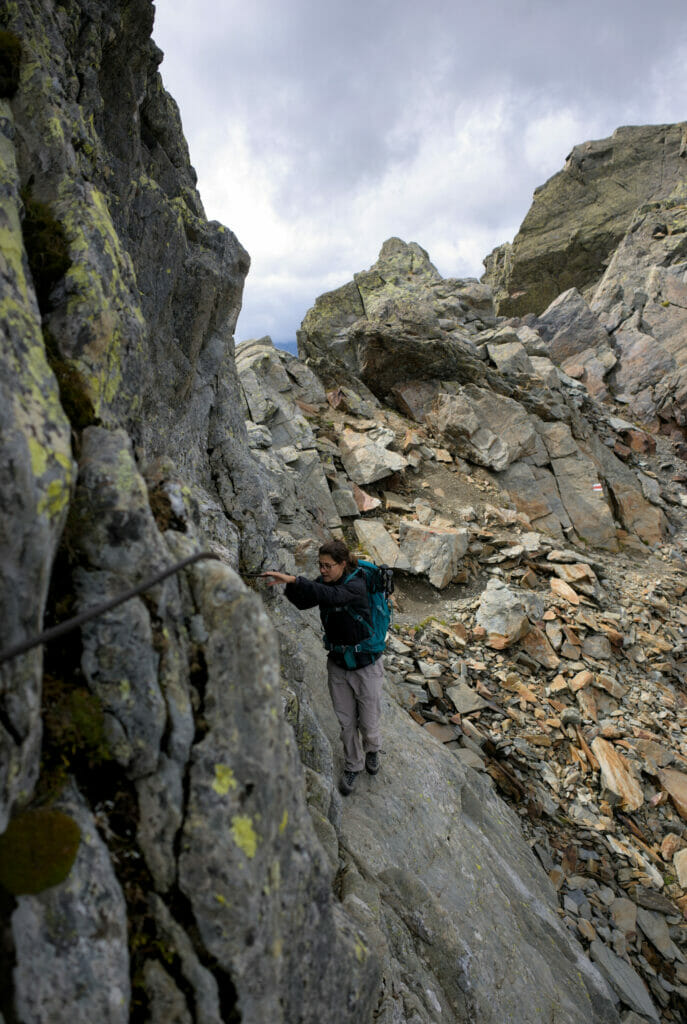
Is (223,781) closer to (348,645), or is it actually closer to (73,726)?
(73,726)

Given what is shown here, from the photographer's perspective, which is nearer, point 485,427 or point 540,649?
point 540,649

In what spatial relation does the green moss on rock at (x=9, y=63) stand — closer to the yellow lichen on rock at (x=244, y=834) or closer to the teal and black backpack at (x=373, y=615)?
the teal and black backpack at (x=373, y=615)

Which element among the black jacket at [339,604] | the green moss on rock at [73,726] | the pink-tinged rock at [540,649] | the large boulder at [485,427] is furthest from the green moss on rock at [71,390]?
Answer: the large boulder at [485,427]

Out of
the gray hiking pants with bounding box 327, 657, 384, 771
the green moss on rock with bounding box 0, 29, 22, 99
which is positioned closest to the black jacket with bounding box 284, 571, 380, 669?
the gray hiking pants with bounding box 327, 657, 384, 771

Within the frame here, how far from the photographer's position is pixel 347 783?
Answer: 7.03m

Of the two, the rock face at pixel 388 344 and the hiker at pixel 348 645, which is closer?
the hiker at pixel 348 645

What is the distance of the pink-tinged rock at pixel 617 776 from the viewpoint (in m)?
10.8

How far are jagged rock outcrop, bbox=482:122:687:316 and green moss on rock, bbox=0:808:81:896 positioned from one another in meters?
63.4

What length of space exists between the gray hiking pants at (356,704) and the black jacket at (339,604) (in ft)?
0.69

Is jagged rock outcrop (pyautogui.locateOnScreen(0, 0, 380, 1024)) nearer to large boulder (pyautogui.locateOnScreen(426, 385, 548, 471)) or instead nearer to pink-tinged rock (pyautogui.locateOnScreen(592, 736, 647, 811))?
pink-tinged rock (pyautogui.locateOnScreen(592, 736, 647, 811))

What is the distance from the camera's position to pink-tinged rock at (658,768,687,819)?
1107cm

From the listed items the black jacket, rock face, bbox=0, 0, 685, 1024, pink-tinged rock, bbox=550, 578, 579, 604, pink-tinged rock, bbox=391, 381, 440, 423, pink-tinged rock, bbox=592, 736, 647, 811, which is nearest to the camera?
rock face, bbox=0, 0, 685, 1024

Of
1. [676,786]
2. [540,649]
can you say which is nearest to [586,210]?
[540,649]

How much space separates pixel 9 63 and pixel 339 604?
6387 millimetres
